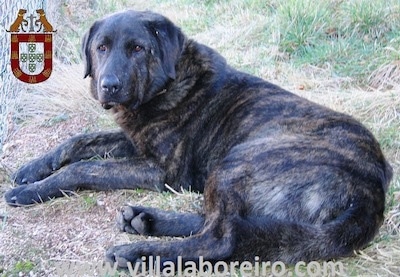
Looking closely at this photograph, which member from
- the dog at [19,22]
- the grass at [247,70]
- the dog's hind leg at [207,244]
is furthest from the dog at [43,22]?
the dog's hind leg at [207,244]

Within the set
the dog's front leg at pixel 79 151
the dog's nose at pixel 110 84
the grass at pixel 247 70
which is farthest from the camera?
the dog's front leg at pixel 79 151

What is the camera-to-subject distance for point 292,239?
3.05 m

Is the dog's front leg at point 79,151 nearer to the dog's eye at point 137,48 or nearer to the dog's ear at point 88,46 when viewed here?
the dog's ear at point 88,46

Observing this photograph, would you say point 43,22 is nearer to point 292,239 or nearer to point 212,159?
point 212,159

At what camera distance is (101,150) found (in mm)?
4598

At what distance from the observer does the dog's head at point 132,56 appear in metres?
3.99

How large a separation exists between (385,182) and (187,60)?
1628 mm

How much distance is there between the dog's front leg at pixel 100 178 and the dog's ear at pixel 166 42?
0.65 metres

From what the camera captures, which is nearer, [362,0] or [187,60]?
[187,60]

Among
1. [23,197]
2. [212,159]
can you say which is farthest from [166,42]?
[23,197]

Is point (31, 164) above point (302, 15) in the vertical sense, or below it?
below

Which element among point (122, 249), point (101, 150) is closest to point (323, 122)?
point (122, 249)

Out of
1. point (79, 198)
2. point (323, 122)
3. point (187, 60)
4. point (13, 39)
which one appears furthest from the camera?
point (13, 39)

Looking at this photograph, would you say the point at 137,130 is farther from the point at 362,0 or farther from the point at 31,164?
the point at 362,0
